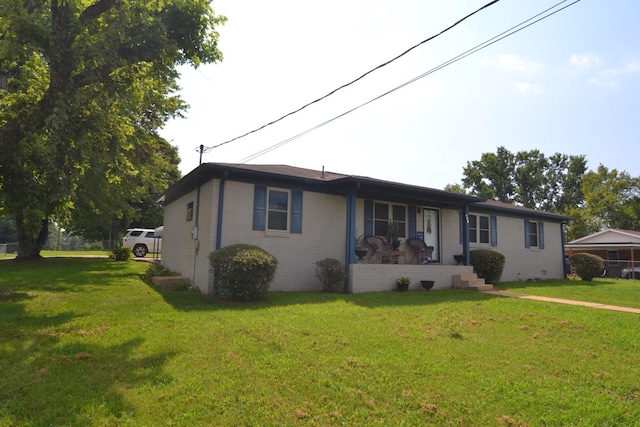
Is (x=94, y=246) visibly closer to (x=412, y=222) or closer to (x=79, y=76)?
(x=412, y=222)

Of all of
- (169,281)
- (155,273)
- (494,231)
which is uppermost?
(494,231)

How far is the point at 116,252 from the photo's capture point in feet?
66.8

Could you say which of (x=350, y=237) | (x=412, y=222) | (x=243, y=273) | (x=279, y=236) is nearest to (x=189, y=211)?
(x=279, y=236)

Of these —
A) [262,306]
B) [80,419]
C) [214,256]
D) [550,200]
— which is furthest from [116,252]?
[550,200]

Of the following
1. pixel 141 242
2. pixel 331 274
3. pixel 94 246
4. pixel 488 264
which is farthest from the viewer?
pixel 94 246

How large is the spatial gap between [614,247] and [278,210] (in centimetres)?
2581

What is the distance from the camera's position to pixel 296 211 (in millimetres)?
11156

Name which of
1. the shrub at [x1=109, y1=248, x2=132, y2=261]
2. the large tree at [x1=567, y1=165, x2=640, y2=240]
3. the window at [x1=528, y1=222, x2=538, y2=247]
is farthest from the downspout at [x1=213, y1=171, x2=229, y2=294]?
the large tree at [x1=567, y1=165, x2=640, y2=240]

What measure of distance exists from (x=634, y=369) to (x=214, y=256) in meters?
7.56

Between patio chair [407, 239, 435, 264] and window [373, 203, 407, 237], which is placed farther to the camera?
patio chair [407, 239, 435, 264]

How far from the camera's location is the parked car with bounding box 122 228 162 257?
24016mm

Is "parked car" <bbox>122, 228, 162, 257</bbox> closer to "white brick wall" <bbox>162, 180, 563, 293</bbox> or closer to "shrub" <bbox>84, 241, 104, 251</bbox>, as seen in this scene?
"white brick wall" <bbox>162, 180, 563, 293</bbox>

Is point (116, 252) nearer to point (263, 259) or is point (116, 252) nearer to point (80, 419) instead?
point (263, 259)

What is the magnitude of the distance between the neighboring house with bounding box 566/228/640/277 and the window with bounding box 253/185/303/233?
2380 cm
